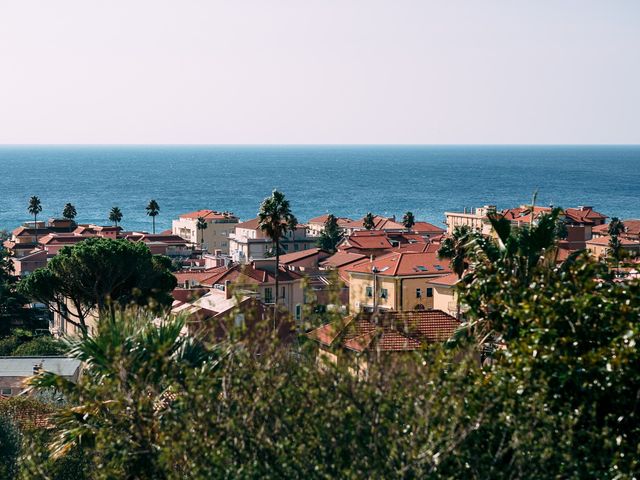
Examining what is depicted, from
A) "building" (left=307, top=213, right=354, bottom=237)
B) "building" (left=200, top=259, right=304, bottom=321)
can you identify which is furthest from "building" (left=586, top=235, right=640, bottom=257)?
"building" (left=200, top=259, right=304, bottom=321)

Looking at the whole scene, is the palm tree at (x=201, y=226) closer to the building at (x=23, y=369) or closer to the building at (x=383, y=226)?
the building at (x=383, y=226)

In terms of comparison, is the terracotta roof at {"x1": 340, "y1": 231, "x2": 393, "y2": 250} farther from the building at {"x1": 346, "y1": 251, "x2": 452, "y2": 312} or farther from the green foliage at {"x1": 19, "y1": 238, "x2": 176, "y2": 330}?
the green foliage at {"x1": 19, "y1": 238, "x2": 176, "y2": 330}

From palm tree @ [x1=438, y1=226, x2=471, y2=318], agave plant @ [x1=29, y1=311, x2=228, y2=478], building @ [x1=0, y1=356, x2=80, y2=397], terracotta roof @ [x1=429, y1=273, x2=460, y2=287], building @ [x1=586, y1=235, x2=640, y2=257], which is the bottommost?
building @ [x1=586, y1=235, x2=640, y2=257]

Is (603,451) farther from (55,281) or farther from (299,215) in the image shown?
(299,215)

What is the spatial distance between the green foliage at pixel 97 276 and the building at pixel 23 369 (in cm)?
272

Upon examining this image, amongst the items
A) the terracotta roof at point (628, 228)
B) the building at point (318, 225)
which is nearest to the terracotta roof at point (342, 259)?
the terracotta roof at point (628, 228)

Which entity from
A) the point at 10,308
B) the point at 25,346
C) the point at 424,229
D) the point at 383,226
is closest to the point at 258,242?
the point at 383,226

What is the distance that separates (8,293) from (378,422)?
153 feet

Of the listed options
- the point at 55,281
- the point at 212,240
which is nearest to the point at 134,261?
the point at 55,281

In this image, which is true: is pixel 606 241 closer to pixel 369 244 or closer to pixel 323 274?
pixel 369 244

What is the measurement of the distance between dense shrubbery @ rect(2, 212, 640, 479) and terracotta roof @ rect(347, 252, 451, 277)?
47.6 metres

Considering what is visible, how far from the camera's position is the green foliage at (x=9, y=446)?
2053 cm

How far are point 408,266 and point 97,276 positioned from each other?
26.2 m

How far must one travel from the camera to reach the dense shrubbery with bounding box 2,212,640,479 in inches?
446
